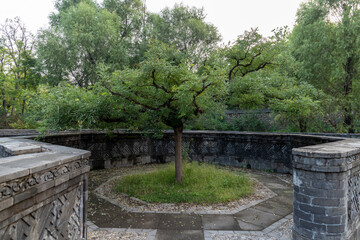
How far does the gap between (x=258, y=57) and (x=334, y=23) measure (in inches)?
417

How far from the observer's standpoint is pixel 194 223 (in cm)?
479

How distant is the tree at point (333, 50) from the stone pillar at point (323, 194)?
10.0 metres

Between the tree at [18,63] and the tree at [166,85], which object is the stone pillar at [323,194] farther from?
the tree at [18,63]

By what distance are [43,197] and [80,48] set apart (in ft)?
54.4

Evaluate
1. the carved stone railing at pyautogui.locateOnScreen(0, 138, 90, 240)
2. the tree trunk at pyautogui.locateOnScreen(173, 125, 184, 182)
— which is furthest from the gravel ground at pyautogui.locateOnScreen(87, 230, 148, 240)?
the tree trunk at pyautogui.locateOnScreen(173, 125, 184, 182)

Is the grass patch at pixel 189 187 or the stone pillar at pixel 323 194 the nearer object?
the stone pillar at pixel 323 194

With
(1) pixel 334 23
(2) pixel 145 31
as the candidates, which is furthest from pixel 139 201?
(2) pixel 145 31

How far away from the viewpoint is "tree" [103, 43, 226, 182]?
493cm

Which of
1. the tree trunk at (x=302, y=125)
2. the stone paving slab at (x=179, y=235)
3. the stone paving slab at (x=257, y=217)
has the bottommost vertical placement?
the stone paving slab at (x=257, y=217)

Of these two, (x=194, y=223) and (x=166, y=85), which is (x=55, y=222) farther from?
(x=166, y=85)

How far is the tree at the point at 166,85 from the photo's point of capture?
493 centimetres

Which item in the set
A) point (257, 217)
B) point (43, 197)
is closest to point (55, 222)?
point (43, 197)

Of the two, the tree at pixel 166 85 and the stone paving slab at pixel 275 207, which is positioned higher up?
the tree at pixel 166 85

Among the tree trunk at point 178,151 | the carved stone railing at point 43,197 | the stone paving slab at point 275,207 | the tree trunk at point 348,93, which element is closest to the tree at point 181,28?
the tree trunk at point 348,93
